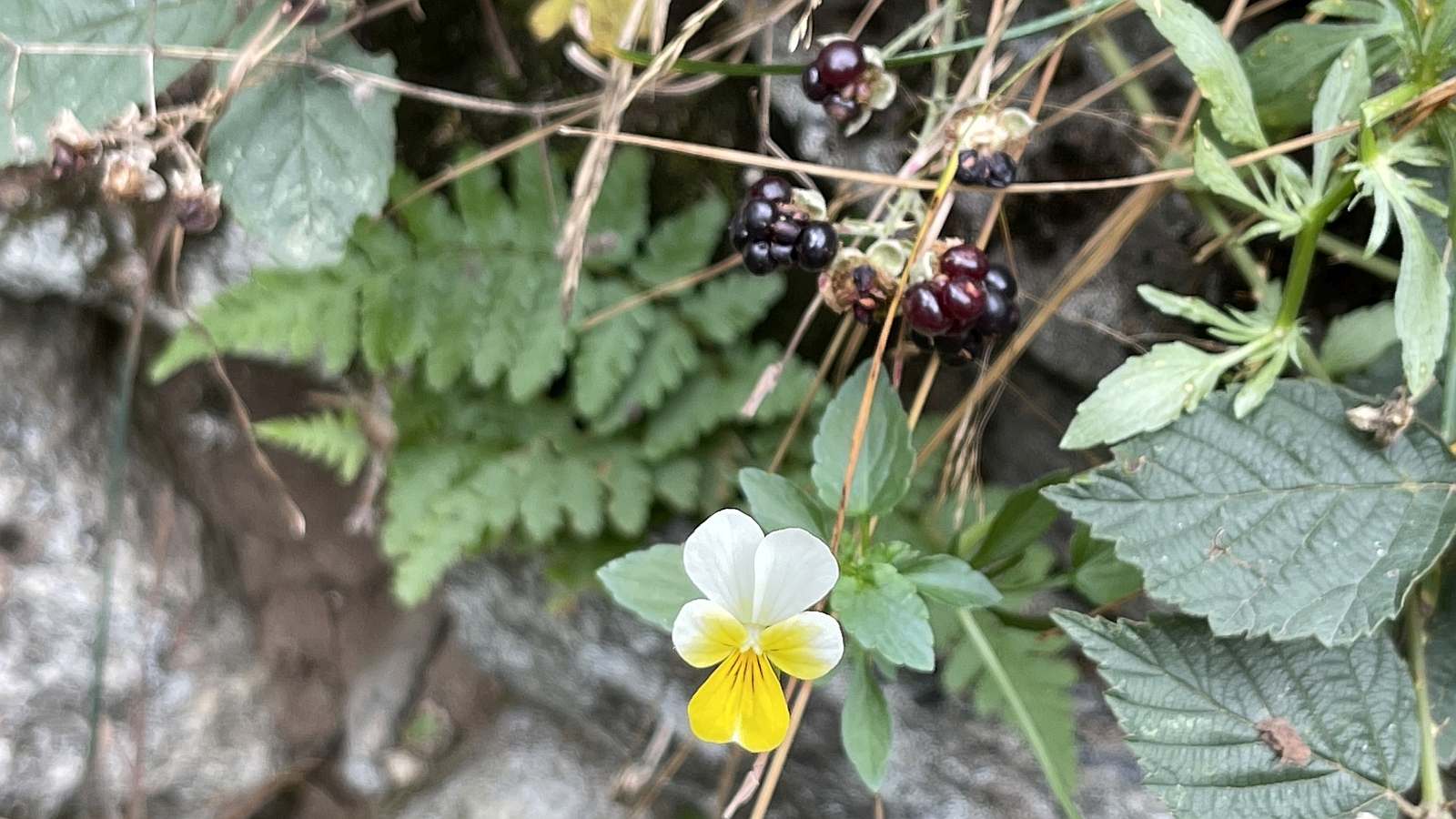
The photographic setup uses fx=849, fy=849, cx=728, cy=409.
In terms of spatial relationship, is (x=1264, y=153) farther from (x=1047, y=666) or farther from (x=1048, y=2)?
(x=1047, y=666)

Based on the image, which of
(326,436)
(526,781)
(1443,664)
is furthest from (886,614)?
(526,781)

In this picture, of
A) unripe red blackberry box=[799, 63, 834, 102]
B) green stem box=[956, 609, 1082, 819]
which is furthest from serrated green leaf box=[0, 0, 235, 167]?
green stem box=[956, 609, 1082, 819]

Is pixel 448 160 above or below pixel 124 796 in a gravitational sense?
above

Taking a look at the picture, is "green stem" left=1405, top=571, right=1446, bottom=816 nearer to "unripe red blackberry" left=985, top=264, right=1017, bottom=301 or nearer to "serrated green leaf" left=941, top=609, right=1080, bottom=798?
"serrated green leaf" left=941, top=609, right=1080, bottom=798

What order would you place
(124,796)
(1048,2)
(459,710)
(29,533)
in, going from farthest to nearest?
(459,710)
(124,796)
(29,533)
(1048,2)

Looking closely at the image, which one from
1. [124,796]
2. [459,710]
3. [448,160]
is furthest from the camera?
[459,710]

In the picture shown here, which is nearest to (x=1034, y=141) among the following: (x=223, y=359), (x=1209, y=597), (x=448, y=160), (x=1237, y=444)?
(x=1237, y=444)
